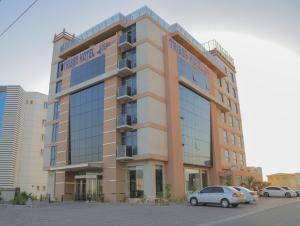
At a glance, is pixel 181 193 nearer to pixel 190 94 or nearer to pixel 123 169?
pixel 123 169

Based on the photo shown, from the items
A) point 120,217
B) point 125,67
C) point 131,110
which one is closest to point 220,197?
point 120,217

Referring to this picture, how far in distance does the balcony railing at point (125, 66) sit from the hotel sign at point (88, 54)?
3246 mm

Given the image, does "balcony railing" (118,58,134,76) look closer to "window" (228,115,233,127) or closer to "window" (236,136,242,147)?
"window" (228,115,233,127)

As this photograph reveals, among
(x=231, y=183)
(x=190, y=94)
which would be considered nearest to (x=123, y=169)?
(x=190, y=94)

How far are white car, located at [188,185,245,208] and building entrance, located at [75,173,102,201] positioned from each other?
11.2 meters

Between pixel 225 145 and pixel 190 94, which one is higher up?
pixel 190 94

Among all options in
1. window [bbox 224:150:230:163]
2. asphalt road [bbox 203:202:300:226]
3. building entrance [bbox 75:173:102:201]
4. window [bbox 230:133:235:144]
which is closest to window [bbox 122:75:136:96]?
building entrance [bbox 75:173:102:201]

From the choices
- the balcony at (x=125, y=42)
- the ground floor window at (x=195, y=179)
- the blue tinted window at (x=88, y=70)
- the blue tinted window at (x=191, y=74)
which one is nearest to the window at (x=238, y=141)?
the blue tinted window at (x=191, y=74)

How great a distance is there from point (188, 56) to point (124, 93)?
10793mm

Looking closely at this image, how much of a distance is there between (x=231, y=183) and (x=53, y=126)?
2410 cm

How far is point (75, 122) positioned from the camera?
115ft

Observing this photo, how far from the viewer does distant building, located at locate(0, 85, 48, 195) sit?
49.3 metres

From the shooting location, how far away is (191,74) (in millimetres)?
36594

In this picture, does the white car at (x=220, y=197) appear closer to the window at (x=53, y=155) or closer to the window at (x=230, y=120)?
the window at (x=53, y=155)
